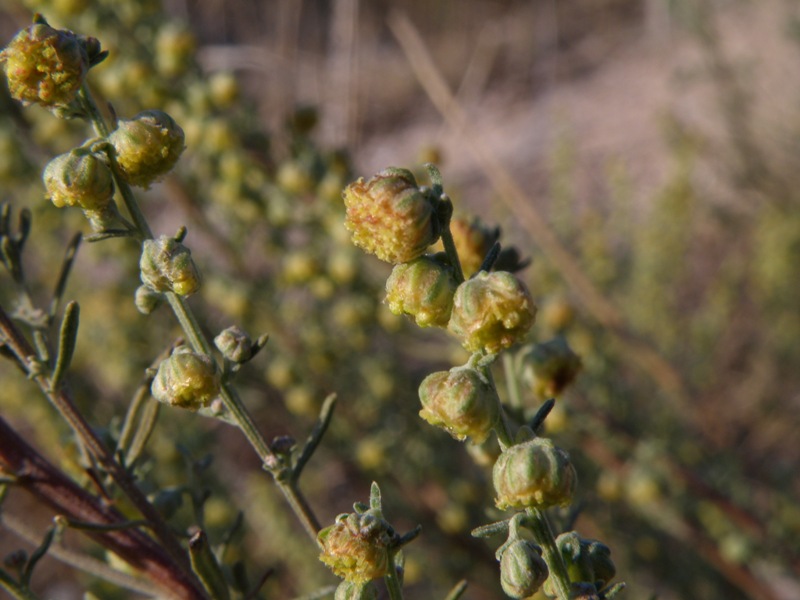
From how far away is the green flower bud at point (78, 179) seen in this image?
0.85 m

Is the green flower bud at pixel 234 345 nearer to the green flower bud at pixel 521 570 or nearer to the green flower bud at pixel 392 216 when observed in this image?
the green flower bud at pixel 392 216

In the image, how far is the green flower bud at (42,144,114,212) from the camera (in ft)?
2.79

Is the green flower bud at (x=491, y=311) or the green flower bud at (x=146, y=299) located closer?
the green flower bud at (x=491, y=311)

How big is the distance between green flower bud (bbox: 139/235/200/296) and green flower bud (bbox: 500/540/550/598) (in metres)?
0.42

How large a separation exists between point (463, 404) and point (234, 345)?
0.95ft

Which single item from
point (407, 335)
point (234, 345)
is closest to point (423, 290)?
point (234, 345)

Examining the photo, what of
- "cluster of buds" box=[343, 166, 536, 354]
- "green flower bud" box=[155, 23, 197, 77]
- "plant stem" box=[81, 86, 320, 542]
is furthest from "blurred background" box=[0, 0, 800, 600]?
"cluster of buds" box=[343, 166, 536, 354]

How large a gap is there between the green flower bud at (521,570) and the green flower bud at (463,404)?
12 centimetres

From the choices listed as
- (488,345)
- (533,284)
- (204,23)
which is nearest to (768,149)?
(533,284)

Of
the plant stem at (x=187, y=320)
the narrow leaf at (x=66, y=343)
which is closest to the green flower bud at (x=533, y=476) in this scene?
the plant stem at (x=187, y=320)

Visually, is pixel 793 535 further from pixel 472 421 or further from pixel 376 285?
pixel 472 421

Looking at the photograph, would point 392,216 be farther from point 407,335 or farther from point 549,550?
point 407,335

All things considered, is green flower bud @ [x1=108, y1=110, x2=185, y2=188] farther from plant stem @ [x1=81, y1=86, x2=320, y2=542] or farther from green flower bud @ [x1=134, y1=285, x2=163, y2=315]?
green flower bud @ [x1=134, y1=285, x2=163, y2=315]

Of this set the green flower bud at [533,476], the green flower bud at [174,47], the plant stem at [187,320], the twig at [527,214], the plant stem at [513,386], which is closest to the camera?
the green flower bud at [533,476]
